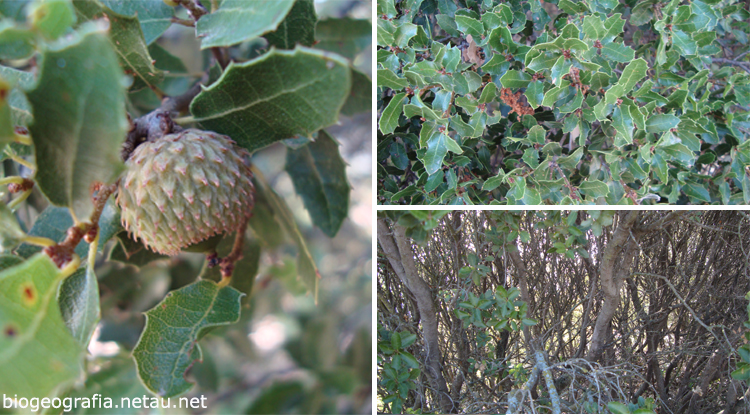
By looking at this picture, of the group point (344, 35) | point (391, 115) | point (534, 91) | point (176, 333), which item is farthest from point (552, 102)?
point (176, 333)

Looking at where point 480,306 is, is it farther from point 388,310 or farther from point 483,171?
point 483,171

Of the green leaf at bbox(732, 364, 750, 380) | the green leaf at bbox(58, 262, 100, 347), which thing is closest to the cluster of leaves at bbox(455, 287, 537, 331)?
the green leaf at bbox(732, 364, 750, 380)

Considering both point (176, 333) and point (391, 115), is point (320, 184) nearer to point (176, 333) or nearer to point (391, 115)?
point (391, 115)

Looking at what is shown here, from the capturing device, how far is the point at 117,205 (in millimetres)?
608

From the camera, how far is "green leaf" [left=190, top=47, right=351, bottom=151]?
44 cm

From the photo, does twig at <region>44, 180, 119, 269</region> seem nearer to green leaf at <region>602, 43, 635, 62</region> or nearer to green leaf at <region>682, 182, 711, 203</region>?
green leaf at <region>602, 43, 635, 62</region>

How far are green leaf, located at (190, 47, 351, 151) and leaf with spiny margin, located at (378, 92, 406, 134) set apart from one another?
0.36 metres

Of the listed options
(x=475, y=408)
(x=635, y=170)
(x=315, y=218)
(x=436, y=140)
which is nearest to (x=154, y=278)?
(x=315, y=218)

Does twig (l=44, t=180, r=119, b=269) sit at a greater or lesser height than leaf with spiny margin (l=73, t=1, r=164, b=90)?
lesser

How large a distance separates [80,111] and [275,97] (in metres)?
0.20

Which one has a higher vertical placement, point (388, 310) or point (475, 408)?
point (388, 310)

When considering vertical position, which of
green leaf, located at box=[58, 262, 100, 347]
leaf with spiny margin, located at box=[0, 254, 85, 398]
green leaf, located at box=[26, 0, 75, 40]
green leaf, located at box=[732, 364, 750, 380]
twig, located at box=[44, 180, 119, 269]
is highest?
green leaf, located at box=[26, 0, 75, 40]

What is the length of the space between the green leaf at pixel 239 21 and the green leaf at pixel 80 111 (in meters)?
0.14

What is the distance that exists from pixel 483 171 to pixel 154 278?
84 centimetres
